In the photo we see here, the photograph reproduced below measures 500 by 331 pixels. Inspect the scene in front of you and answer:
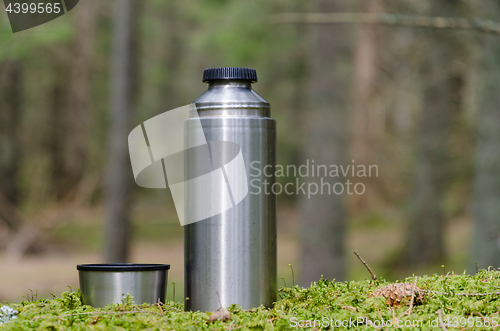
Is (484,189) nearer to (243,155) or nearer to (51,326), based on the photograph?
(243,155)

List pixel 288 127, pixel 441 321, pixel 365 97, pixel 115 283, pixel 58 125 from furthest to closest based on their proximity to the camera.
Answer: pixel 58 125
pixel 288 127
pixel 365 97
pixel 115 283
pixel 441 321

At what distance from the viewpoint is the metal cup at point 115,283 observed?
1.91 metres

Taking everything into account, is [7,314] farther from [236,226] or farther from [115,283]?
[236,226]

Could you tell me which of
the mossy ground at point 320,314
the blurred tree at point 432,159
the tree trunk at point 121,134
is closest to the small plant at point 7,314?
the mossy ground at point 320,314

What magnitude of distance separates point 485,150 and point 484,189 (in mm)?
432

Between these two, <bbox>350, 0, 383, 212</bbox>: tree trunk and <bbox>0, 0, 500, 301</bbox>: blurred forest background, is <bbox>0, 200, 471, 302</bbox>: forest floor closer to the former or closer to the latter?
<bbox>0, 0, 500, 301</bbox>: blurred forest background

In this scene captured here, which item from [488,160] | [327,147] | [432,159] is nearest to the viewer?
[488,160]

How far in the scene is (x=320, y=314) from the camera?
5.73 feet

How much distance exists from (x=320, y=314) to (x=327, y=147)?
617cm

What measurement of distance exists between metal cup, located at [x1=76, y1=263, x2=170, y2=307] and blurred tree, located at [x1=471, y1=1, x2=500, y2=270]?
4594 millimetres

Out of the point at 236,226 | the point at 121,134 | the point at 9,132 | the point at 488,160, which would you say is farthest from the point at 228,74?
the point at 9,132

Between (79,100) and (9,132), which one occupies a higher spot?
(79,100)

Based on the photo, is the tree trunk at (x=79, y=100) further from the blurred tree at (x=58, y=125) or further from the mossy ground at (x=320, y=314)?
the mossy ground at (x=320, y=314)

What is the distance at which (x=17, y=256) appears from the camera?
12727 millimetres
